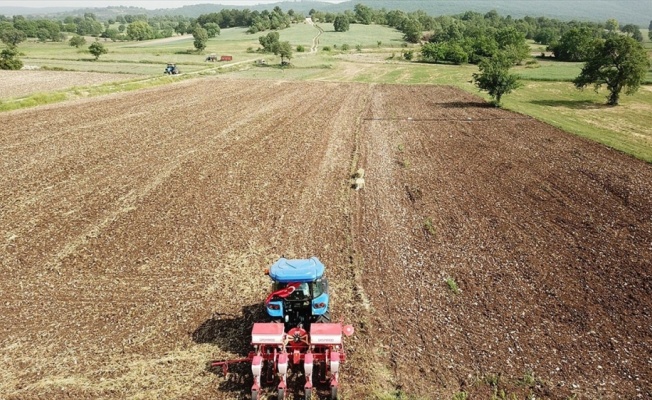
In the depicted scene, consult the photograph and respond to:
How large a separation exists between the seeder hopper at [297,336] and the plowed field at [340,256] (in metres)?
0.76

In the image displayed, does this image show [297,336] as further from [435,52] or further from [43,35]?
[43,35]

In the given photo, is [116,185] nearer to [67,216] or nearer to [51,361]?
[67,216]

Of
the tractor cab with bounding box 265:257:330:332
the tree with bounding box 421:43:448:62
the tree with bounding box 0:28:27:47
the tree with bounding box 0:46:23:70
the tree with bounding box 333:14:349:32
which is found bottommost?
the tractor cab with bounding box 265:257:330:332

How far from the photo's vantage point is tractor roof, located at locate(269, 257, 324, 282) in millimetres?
11156

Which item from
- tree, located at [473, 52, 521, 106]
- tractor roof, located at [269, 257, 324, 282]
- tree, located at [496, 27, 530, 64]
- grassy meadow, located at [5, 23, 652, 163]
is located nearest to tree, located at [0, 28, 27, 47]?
grassy meadow, located at [5, 23, 652, 163]

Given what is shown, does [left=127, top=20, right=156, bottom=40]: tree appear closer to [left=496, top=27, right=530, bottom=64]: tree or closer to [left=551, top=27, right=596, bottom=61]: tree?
[left=496, top=27, right=530, bottom=64]: tree

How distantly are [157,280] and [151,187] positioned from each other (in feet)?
31.6

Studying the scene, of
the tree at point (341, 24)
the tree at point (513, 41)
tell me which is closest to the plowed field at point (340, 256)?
the tree at point (513, 41)

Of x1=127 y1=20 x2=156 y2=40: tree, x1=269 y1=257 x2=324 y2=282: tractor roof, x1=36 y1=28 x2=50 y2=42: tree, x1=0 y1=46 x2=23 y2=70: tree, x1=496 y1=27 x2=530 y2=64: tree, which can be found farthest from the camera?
x1=127 y1=20 x2=156 y2=40: tree

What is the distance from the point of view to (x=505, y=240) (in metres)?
18.5

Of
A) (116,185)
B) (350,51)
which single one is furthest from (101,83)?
(350,51)

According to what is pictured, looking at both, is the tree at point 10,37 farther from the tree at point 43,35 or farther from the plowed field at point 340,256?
the plowed field at point 340,256

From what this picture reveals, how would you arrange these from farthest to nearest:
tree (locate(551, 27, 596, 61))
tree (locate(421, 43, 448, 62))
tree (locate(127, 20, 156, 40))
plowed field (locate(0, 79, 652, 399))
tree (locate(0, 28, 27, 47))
→ tree (locate(127, 20, 156, 40)), tree (locate(0, 28, 27, 47)), tree (locate(551, 27, 596, 61)), tree (locate(421, 43, 448, 62)), plowed field (locate(0, 79, 652, 399))

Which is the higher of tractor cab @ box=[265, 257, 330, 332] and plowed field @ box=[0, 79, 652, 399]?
tractor cab @ box=[265, 257, 330, 332]
